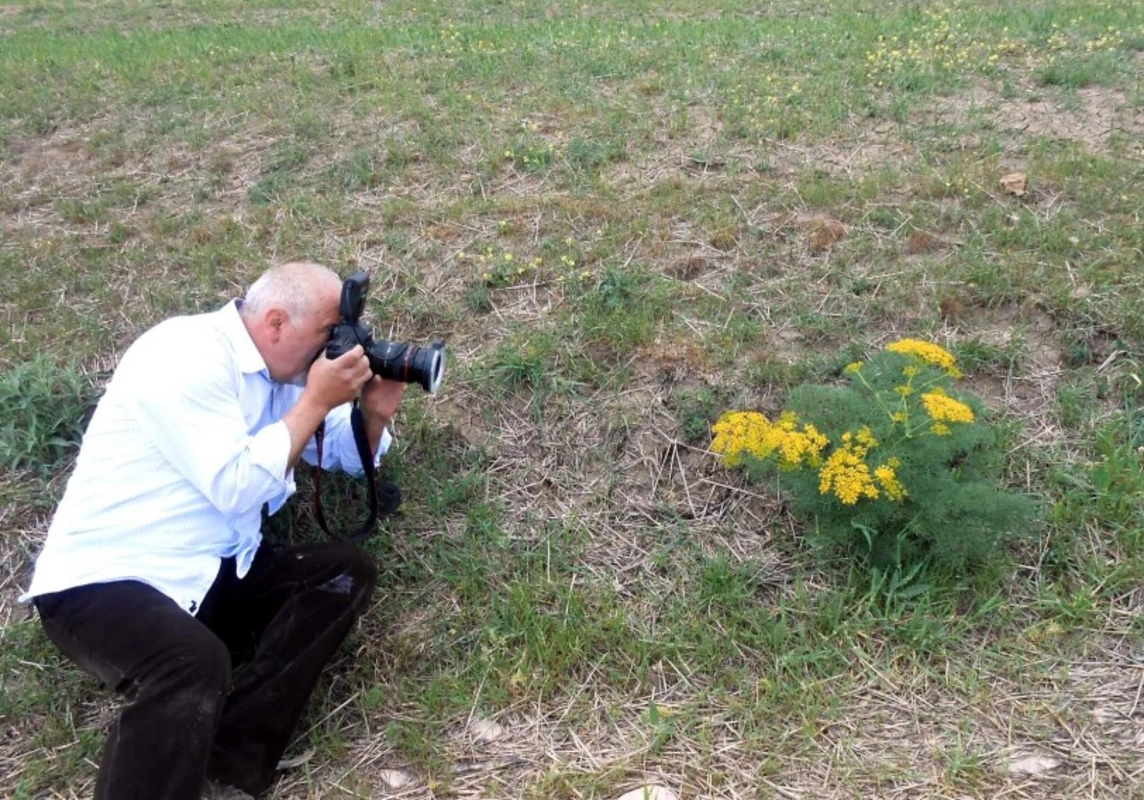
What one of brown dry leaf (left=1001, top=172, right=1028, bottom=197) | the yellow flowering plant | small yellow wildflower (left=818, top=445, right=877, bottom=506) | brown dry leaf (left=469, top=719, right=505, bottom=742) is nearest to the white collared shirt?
brown dry leaf (left=469, top=719, right=505, bottom=742)

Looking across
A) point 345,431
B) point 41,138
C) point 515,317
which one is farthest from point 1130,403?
point 41,138

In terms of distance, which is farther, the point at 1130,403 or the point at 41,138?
the point at 41,138

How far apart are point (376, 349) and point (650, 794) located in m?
1.36

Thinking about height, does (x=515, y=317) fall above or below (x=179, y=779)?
above

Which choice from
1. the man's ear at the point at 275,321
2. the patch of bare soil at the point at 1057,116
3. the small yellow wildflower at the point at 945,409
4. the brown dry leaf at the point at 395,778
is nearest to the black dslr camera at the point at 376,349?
the man's ear at the point at 275,321

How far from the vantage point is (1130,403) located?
3.31 m

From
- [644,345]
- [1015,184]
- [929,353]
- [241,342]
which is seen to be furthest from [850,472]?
[1015,184]

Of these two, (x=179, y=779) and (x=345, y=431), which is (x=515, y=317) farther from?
(x=179, y=779)

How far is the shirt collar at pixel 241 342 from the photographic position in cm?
269

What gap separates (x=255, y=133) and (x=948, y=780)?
4534 millimetres

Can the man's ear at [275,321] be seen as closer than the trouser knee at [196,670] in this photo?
No

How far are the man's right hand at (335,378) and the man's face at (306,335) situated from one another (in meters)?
0.09

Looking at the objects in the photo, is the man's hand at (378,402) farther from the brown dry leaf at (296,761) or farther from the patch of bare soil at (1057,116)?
the patch of bare soil at (1057,116)

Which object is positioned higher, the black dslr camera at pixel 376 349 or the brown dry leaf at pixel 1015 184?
the black dslr camera at pixel 376 349
